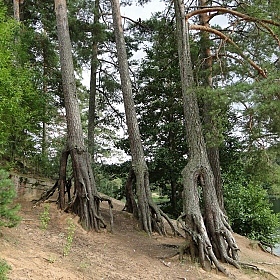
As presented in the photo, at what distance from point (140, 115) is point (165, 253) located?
24.6ft

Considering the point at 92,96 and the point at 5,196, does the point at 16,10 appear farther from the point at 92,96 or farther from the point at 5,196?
the point at 5,196

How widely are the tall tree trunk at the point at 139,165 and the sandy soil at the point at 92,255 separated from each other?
37cm

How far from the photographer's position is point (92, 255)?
5.32 metres

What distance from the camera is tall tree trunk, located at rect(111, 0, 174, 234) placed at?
26.0 ft

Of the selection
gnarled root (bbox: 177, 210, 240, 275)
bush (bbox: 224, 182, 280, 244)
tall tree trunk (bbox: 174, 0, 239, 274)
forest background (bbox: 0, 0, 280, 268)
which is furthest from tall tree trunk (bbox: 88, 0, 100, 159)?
gnarled root (bbox: 177, 210, 240, 275)

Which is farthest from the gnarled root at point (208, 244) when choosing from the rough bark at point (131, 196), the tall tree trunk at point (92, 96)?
the tall tree trunk at point (92, 96)

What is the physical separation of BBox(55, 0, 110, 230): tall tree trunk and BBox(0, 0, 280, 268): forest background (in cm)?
Answer: 123

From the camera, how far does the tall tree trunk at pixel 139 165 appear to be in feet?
26.0

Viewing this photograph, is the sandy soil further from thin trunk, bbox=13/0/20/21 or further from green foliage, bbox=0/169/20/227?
thin trunk, bbox=13/0/20/21

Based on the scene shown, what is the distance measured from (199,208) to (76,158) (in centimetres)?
303

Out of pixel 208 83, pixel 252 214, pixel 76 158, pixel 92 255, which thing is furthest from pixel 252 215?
pixel 92 255

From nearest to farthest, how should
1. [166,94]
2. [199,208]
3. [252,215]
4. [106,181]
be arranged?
[199,208], [252,215], [166,94], [106,181]

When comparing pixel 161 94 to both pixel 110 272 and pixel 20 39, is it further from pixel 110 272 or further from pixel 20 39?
pixel 110 272

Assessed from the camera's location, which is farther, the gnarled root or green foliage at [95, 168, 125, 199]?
green foliage at [95, 168, 125, 199]
